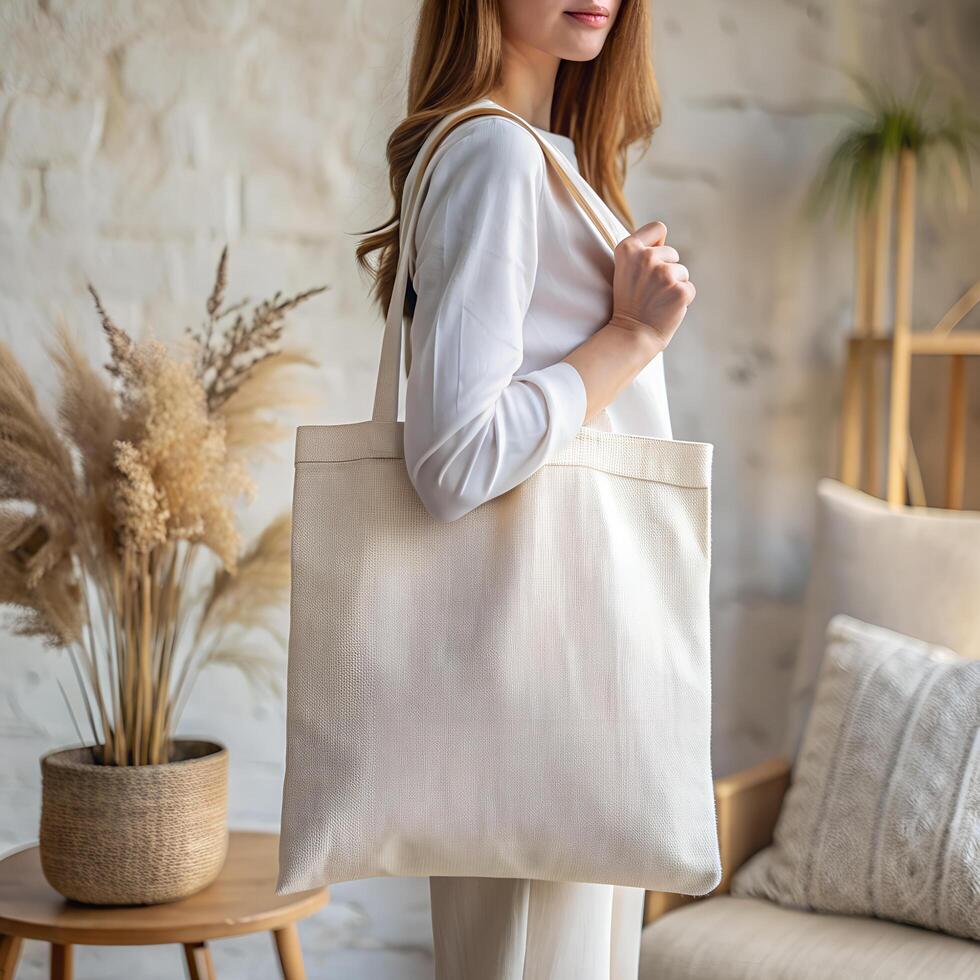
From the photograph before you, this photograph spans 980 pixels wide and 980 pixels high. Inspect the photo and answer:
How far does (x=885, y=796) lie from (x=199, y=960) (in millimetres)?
835

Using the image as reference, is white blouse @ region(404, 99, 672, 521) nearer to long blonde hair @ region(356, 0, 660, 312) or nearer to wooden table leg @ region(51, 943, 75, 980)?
long blonde hair @ region(356, 0, 660, 312)

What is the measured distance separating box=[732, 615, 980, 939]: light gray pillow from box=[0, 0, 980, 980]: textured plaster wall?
453 millimetres

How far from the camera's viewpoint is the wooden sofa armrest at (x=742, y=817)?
55.2 inches

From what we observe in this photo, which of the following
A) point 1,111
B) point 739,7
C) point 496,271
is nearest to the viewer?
point 496,271

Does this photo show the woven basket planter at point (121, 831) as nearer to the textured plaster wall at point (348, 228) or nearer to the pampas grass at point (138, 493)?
the pampas grass at point (138, 493)

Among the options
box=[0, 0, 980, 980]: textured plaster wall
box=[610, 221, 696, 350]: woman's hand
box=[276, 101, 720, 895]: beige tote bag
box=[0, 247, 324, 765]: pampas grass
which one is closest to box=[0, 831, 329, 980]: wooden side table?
box=[0, 247, 324, 765]: pampas grass

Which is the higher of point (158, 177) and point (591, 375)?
point (158, 177)

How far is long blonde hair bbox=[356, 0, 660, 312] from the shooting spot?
809mm

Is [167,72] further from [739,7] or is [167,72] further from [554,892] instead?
[554,892]

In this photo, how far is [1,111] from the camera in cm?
168

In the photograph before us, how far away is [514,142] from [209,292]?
1.09 m

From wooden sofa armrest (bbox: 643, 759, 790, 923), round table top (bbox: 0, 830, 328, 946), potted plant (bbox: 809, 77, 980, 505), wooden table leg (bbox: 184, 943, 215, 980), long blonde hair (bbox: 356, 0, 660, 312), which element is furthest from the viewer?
potted plant (bbox: 809, 77, 980, 505)

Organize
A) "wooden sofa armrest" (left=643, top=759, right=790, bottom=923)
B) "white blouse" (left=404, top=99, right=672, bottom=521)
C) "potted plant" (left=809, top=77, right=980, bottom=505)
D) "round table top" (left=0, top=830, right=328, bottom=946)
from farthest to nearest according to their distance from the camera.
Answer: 1. "potted plant" (left=809, top=77, right=980, bottom=505)
2. "wooden sofa armrest" (left=643, top=759, right=790, bottom=923)
3. "round table top" (left=0, top=830, right=328, bottom=946)
4. "white blouse" (left=404, top=99, right=672, bottom=521)

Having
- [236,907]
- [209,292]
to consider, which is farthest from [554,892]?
[209,292]
